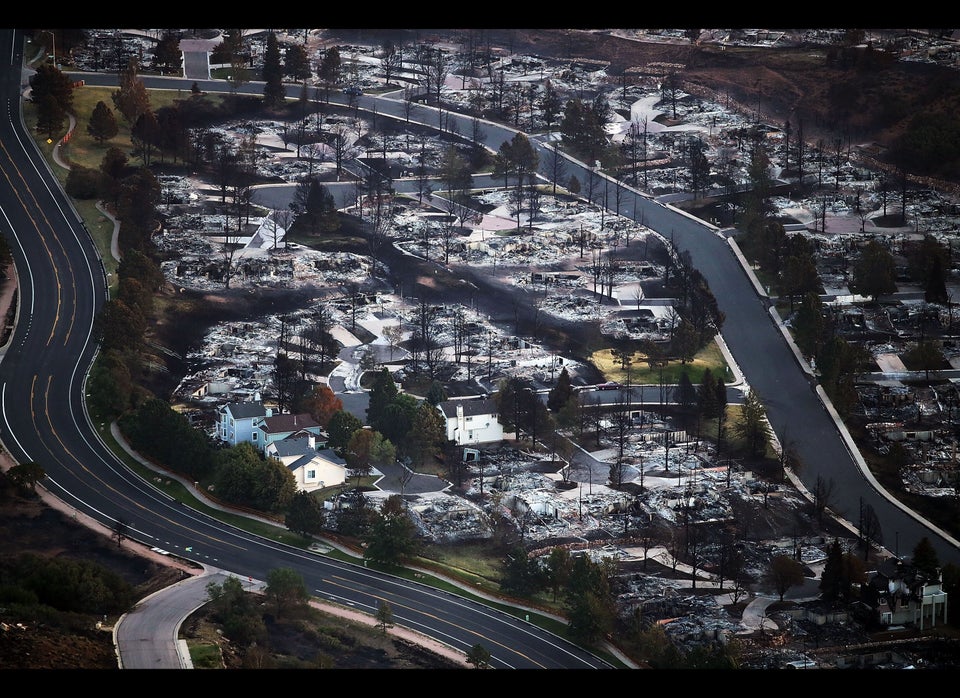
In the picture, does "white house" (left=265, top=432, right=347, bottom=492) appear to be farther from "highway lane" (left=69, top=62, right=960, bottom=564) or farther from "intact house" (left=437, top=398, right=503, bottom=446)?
"highway lane" (left=69, top=62, right=960, bottom=564)

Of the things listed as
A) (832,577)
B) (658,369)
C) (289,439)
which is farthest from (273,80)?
(832,577)


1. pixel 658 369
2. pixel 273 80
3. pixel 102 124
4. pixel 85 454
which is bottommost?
pixel 85 454

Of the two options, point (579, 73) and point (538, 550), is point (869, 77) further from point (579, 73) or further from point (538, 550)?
point (538, 550)

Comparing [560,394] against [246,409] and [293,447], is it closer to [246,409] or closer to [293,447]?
[293,447]

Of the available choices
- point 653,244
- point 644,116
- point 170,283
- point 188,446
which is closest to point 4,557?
point 188,446

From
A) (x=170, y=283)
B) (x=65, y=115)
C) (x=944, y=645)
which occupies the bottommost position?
(x=944, y=645)

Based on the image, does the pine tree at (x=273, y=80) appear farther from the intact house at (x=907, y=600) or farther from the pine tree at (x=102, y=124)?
the intact house at (x=907, y=600)
